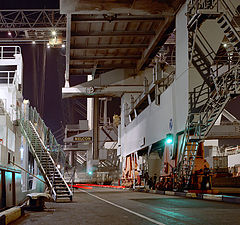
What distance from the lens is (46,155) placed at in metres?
22.3

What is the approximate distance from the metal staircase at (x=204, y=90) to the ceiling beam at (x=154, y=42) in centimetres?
495

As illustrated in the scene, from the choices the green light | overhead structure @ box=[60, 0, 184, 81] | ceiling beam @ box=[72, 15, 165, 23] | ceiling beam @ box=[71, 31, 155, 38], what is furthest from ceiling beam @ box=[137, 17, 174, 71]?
the green light

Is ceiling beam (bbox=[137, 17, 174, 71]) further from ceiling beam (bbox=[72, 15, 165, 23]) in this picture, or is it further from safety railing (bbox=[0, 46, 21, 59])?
safety railing (bbox=[0, 46, 21, 59])

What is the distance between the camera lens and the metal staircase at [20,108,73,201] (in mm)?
17888

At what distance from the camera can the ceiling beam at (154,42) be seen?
25513 millimetres

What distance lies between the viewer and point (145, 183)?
96.9 ft

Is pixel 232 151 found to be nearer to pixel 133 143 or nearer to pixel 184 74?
pixel 133 143

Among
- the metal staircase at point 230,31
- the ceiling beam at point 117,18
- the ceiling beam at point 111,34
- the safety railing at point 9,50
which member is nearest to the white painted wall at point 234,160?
the ceiling beam at point 111,34

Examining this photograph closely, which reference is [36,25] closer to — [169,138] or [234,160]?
A: [169,138]

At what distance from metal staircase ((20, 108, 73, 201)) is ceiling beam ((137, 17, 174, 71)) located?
9805mm

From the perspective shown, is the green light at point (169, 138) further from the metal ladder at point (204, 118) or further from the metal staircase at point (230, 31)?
the metal staircase at point (230, 31)

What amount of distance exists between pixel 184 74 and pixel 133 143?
54.3ft

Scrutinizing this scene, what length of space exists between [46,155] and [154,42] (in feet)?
39.3

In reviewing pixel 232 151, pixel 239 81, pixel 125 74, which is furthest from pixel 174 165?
pixel 232 151
